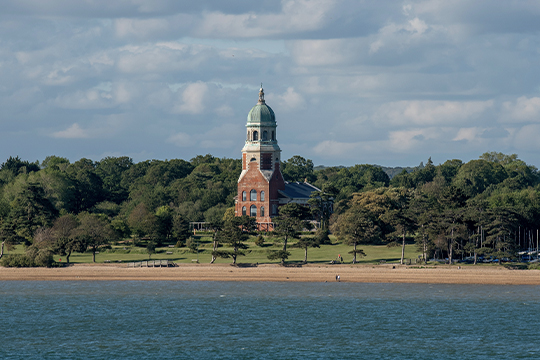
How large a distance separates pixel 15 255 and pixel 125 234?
19.5m

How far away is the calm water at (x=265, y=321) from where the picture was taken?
188 feet

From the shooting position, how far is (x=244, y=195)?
133m

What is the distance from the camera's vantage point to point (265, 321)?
67938 mm

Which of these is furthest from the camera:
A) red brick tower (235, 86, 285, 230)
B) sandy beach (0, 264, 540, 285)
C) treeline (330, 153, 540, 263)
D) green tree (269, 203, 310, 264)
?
red brick tower (235, 86, 285, 230)

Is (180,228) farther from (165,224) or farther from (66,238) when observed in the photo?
(66,238)

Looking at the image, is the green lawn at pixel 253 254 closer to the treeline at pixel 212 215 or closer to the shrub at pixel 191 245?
the shrub at pixel 191 245

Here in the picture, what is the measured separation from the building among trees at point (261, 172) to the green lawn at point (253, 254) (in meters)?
17.8

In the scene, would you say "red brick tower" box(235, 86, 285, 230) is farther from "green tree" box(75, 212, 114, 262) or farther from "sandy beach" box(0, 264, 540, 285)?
"sandy beach" box(0, 264, 540, 285)

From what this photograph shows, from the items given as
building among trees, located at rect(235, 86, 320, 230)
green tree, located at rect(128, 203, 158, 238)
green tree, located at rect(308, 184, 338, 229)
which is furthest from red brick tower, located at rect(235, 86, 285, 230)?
green tree, located at rect(128, 203, 158, 238)

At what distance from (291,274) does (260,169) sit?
139ft

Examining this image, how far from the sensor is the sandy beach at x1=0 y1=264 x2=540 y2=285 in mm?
88000

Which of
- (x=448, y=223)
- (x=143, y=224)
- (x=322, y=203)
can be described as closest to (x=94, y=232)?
(x=143, y=224)

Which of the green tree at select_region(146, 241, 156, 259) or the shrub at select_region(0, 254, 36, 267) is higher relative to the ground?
the green tree at select_region(146, 241, 156, 259)

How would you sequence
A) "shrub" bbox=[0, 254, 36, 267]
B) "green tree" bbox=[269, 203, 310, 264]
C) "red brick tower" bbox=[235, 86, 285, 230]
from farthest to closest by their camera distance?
1. "red brick tower" bbox=[235, 86, 285, 230]
2. "green tree" bbox=[269, 203, 310, 264]
3. "shrub" bbox=[0, 254, 36, 267]
